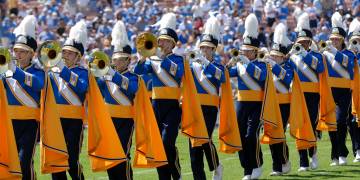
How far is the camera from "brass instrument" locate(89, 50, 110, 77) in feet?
42.9

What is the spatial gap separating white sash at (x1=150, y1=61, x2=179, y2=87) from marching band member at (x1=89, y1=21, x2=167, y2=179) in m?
0.65

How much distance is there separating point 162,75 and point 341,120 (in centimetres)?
451

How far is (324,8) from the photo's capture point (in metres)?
33.1

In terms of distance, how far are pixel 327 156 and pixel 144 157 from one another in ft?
19.5

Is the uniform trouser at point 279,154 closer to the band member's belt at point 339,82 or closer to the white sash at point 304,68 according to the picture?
the white sash at point 304,68

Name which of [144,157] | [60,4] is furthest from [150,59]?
[60,4]

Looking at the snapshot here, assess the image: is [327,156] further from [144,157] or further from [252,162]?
[144,157]

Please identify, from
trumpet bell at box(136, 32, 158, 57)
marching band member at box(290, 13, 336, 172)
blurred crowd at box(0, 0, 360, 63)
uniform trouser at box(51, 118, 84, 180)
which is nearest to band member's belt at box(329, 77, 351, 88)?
marching band member at box(290, 13, 336, 172)

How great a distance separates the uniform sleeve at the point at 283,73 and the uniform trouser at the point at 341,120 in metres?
1.42

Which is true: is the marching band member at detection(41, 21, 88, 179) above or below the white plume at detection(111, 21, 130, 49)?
below

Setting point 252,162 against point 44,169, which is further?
point 252,162

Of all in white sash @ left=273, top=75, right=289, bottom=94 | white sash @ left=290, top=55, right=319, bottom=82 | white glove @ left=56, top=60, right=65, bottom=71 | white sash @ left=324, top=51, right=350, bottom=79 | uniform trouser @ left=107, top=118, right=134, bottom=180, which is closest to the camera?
white glove @ left=56, top=60, right=65, bottom=71

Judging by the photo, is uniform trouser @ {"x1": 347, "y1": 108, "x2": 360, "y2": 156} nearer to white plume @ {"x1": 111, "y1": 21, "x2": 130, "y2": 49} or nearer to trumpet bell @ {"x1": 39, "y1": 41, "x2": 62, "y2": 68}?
white plume @ {"x1": 111, "y1": 21, "x2": 130, "y2": 49}

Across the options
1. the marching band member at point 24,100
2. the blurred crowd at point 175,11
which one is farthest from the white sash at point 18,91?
the blurred crowd at point 175,11
